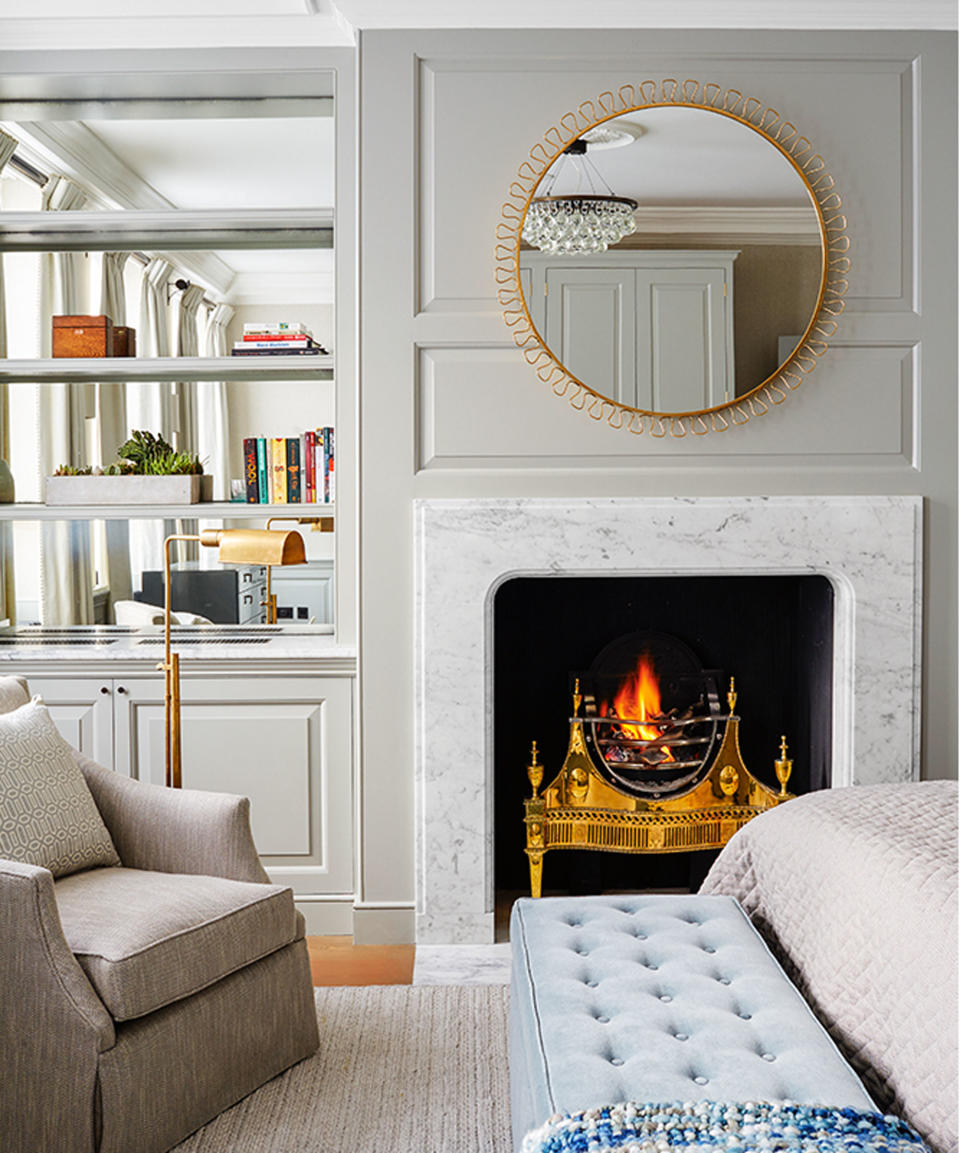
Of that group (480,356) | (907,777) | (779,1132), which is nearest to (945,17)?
(480,356)

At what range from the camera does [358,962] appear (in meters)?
3.22

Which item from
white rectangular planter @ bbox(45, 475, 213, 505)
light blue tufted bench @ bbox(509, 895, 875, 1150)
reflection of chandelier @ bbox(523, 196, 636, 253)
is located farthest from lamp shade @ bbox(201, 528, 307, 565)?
reflection of chandelier @ bbox(523, 196, 636, 253)

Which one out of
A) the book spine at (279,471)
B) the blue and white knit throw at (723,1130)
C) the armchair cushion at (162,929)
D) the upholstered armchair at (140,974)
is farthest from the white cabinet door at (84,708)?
the blue and white knit throw at (723,1130)

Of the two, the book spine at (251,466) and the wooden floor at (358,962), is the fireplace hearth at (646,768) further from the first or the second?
the book spine at (251,466)

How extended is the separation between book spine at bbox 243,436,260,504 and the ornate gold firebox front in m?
1.20

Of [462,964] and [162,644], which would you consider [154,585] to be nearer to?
[162,644]

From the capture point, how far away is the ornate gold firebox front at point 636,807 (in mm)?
3449

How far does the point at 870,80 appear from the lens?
3.26 metres

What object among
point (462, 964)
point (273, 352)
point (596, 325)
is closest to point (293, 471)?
point (273, 352)

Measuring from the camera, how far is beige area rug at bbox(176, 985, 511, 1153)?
2273 mm

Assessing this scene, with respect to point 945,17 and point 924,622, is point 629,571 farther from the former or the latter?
point 945,17

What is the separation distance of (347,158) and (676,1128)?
2.74 metres

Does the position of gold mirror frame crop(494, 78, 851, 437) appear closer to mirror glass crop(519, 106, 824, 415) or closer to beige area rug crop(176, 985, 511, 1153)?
mirror glass crop(519, 106, 824, 415)

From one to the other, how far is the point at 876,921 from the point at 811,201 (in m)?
2.20
